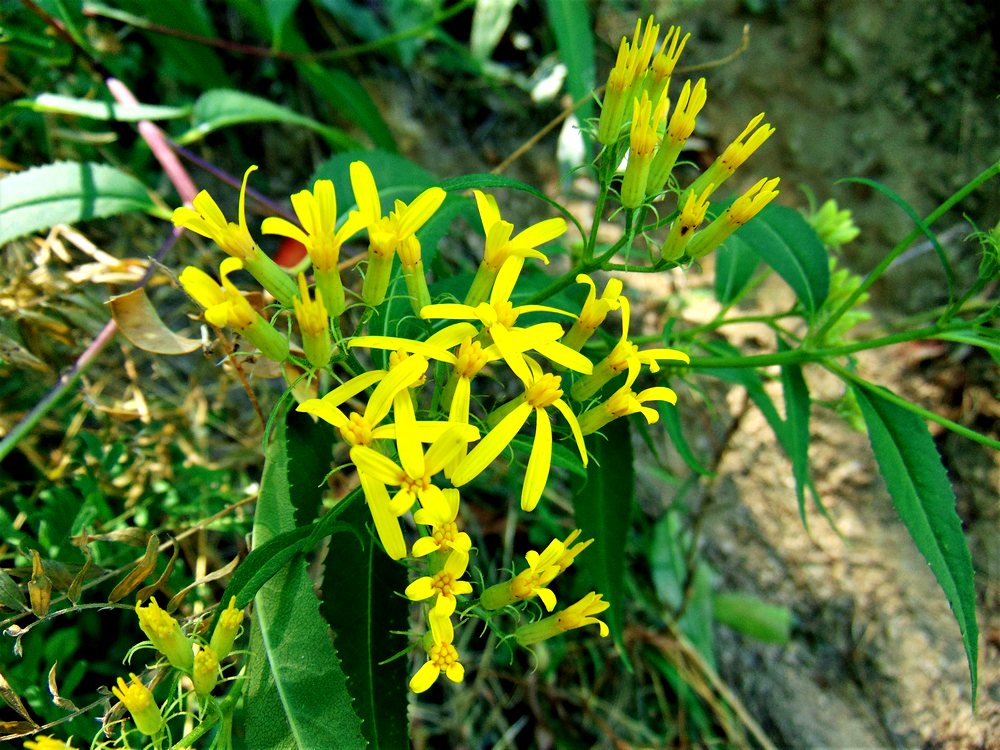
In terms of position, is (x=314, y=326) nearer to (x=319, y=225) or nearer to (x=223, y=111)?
(x=319, y=225)

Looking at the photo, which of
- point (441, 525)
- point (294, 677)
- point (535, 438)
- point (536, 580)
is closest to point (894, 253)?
point (535, 438)

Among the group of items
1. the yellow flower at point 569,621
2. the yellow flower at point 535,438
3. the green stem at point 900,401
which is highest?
the green stem at point 900,401

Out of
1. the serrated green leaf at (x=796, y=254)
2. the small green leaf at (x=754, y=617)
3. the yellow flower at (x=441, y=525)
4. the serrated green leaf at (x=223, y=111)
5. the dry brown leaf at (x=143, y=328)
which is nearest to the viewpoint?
the yellow flower at (x=441, y=525)

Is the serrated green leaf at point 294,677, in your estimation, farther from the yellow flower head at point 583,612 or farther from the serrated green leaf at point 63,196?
the serrated green leaf at point 63,196

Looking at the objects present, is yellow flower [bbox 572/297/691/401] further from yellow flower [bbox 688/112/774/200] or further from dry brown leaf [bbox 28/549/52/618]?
dry brown leaf [bbox 28/549/52/618]

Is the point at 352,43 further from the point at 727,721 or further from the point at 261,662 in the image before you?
the point at 727,721

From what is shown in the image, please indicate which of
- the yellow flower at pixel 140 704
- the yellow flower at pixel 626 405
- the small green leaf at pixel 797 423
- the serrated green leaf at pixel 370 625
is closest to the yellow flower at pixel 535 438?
the yellow flower at pixel 626 405

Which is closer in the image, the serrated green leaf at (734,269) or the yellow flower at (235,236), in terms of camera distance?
the yellow flower at (235,236)

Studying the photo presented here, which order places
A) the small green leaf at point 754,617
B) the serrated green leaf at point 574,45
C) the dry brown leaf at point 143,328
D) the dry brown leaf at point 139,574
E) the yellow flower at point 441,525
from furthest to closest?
the small green leaf at point 754,617, the serrated green leaf at point 574,45, the dry brown leaf at point 143,328, the dry brown leaf at point 139,574, the yellow flower at point 441,525

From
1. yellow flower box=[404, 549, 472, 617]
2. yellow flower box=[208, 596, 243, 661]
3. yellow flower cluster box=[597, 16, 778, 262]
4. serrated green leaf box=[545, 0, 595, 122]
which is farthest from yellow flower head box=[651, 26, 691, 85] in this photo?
yellow flower box=[208, 596, 243, 661]
